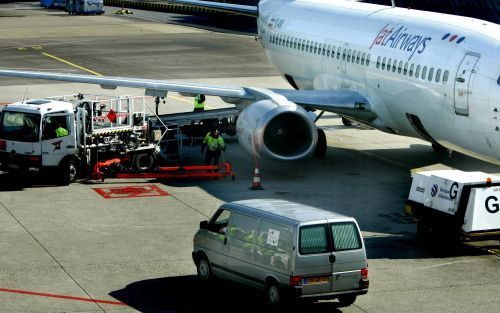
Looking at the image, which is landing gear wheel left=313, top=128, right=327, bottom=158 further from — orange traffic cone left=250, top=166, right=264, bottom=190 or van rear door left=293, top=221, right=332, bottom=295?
van rear door left=293, top=221, right=332, bottom=295

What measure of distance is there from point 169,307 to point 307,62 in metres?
20.9

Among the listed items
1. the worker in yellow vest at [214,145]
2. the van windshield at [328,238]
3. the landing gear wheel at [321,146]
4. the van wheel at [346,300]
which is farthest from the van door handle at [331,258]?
the landing gear wheel at [321,146]

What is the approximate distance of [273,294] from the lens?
69.7ft

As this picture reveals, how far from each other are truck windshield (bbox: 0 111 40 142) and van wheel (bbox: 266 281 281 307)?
44.1ft

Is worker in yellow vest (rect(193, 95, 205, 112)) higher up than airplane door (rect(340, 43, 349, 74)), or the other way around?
airplane door (rect(340, 43, 349, 74))

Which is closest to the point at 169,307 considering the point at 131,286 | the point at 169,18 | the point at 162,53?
the point at 131,286

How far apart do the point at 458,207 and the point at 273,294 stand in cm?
641

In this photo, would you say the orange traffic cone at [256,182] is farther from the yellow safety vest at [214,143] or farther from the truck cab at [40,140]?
the truck cab at [40,140]

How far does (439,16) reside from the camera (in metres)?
34.4

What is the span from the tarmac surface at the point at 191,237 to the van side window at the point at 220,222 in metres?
1.16

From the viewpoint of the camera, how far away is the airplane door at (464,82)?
30016 mm

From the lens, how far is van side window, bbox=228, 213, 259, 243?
2214 centimetres

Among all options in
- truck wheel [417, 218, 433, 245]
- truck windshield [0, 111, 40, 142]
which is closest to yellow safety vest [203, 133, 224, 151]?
truck windshield [0, 111, 40, 142]

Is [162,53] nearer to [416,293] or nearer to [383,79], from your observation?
[383,79]
